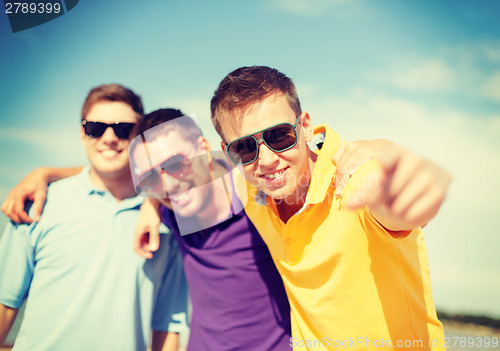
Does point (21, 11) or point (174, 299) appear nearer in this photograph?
point (174, 299)

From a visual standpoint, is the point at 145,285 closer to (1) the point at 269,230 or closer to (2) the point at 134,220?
(2) the point at 134,220

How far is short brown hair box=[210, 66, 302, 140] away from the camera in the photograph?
1.65 m

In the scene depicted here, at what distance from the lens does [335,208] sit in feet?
4.69

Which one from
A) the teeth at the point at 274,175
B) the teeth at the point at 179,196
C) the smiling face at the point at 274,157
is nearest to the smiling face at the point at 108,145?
the teeth at the point at 179,196

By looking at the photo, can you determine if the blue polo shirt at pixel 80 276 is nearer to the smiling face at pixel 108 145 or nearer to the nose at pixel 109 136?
the smiling face at pixel 108 145

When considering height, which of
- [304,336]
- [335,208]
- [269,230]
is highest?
[335,208]

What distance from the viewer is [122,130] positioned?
7.49ft

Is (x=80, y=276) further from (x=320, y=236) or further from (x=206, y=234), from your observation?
(x=320, y=236)

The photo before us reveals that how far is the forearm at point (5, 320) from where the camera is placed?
218cm

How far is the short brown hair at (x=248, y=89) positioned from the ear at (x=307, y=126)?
39mm

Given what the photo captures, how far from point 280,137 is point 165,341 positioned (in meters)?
1.74

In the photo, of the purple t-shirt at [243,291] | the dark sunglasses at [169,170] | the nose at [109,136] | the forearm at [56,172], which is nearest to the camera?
the purple t-shirt at [243,291]

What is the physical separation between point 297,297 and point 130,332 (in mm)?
1210

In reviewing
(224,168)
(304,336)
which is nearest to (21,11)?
(224,168)
